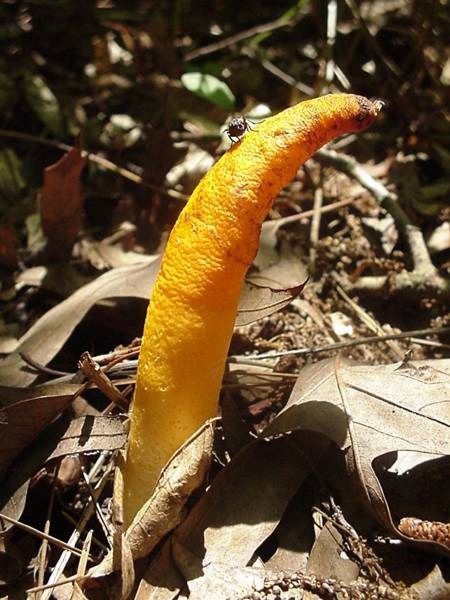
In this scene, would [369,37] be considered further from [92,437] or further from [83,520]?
[83,520]

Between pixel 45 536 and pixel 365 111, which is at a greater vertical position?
pixel 365 111

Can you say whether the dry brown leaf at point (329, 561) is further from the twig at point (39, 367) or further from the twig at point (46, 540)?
the twig at point (39, 367)

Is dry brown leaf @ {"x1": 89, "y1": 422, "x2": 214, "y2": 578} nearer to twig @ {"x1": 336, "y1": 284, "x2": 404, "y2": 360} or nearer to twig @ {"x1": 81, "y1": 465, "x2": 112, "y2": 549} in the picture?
twig @ {"x1": 81, "y1": 465, "x2": 112, "y2": 549}

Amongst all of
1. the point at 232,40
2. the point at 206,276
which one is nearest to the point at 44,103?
the point at 232,40

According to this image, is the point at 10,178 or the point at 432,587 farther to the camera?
the point at 10,178

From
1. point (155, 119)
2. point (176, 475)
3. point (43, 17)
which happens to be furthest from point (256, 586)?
point (43, 17)

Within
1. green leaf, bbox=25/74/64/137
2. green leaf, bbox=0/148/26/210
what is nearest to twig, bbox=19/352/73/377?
green leaf, bbox=0/148/26/210
